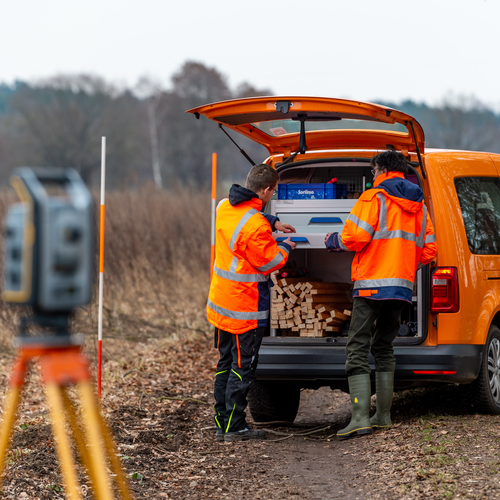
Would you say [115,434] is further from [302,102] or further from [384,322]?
[302,102]

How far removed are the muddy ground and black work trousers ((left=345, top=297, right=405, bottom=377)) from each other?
0.50 m

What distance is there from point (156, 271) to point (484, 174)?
30.1 ft

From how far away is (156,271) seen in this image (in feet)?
46.4

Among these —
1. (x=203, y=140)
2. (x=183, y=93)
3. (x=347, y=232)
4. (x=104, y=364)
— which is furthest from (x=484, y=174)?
(x=183, y=93)

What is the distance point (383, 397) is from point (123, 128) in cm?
4989

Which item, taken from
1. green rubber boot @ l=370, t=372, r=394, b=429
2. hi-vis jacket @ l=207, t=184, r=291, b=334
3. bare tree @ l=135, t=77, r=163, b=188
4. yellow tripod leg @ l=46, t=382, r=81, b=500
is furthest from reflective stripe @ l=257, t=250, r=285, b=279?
bare tree @ l=135, t=77, r=163, b=188

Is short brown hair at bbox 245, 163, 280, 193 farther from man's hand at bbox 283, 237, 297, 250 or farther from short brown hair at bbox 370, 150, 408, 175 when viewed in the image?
short brown hair at bbox 370, 150, 408, 175

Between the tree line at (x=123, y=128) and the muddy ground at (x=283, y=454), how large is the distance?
139 ft

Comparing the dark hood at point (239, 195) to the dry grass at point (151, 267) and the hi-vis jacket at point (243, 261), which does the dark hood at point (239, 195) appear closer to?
the hi-vis jacket at point (243, 261)

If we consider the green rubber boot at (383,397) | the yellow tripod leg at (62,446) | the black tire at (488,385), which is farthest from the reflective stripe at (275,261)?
the yellow tripod leg at (62,446)

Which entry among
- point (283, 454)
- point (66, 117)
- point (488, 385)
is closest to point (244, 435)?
point (283, 454)

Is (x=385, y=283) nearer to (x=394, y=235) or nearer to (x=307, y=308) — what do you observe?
(x=394, y=235)

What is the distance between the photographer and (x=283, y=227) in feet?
17.7

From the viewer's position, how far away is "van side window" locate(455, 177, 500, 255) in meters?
5.49
